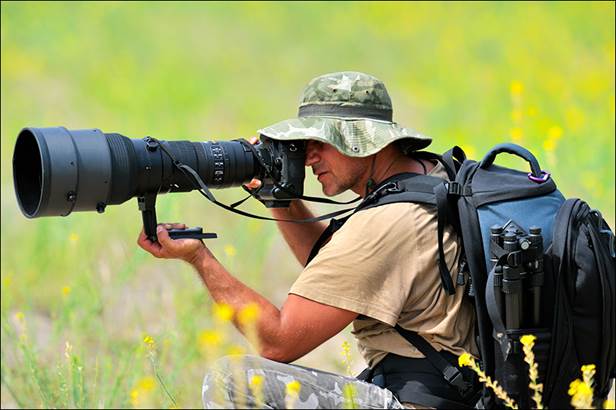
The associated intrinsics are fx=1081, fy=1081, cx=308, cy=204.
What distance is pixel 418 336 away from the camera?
2727 millimetres

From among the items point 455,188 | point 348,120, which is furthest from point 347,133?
point 455,188

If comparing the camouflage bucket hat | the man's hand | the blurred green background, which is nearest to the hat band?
the camouflage bucket hat

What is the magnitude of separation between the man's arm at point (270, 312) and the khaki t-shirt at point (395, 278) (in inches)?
1.7

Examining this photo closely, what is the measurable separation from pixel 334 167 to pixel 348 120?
14 cm

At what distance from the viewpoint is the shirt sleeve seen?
2.63 metres

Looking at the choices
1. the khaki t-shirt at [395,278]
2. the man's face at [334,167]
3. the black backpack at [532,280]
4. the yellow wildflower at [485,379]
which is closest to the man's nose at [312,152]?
the man's face at [334,167]

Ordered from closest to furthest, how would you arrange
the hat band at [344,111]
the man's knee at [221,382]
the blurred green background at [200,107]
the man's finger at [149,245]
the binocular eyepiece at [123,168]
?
the man's knee at [221,382]
the binocular eyepiece at [123,168]
the man's finger at [149,245]
the hat band at [344,111]
the blurred green background at [200,107]

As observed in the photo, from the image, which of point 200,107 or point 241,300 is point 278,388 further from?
point 200,107

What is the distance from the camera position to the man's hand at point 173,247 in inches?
107

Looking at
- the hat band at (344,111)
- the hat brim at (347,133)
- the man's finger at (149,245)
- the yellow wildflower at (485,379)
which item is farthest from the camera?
the hat band at (344,111)

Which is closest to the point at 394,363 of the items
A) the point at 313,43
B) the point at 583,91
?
the point at 583,91

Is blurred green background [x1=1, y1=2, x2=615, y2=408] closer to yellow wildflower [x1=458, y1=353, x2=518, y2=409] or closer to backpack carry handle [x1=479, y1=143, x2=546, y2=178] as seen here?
yellow wildflower [x1=458, y1=353, x2=518, y2=409]

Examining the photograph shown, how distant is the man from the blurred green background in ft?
1.97

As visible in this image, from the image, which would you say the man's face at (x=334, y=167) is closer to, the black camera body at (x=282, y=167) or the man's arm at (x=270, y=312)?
the black camera body at (x=282, y=167)
